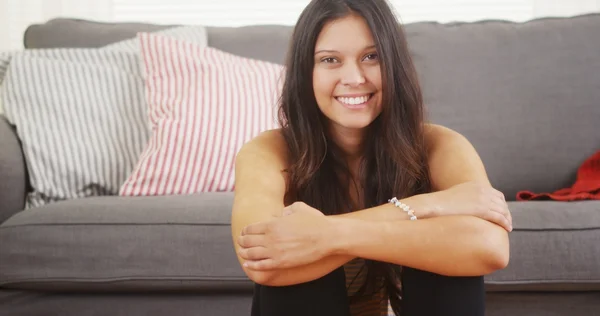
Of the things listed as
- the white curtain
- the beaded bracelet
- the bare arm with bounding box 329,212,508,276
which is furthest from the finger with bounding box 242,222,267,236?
the white curtain

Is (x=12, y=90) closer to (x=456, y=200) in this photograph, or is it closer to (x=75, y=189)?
(x=75, y=189)

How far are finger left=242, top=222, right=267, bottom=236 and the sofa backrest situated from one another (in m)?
1.05

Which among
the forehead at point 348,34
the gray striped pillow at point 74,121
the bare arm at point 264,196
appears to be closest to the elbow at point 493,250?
the bare arm at point 264,196

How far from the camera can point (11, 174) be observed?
5.48 ft

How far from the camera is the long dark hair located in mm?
1266

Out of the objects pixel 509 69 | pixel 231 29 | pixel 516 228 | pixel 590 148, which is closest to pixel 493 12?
pixel 509 69

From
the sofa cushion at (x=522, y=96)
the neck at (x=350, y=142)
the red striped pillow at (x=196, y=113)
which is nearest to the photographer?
the neck at (x=350, y=142)

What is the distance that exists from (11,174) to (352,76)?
0.98 m

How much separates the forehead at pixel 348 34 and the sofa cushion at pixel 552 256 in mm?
Result: 558

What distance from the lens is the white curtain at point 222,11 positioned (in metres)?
2.54

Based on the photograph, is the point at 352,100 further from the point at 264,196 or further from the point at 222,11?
the point at 222,11

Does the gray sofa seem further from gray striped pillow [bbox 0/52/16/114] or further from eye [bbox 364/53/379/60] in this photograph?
eye [bbox 364/53/379/60]

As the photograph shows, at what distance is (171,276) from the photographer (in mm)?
1461

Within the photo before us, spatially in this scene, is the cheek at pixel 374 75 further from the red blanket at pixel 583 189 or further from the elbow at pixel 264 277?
the red blanket at pixel 583 189
